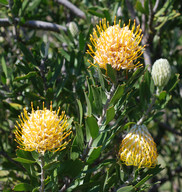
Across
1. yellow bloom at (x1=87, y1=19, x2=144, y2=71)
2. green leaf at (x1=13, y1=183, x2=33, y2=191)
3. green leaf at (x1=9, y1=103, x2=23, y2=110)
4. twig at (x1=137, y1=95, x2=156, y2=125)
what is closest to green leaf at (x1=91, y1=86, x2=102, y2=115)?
yellow bloom at (x1=87, y1=19, x2=144, y2=71)

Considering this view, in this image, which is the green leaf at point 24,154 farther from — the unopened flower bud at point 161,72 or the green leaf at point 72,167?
the unopened flower bud at point 161,72

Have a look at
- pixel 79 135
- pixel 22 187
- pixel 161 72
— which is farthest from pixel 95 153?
pixel 161 72

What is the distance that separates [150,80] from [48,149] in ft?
2.21

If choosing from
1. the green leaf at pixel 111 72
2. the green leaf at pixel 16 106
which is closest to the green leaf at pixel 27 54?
the green leaf at pixel 16 106

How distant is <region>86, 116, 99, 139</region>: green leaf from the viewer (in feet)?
3.34

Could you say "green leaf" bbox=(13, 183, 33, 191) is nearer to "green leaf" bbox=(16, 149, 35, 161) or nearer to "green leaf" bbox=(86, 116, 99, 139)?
"green leaf" bbox=(16, 149, 35, 161)

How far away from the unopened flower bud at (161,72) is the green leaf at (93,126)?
0.50m

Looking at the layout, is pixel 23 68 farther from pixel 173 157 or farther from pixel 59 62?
pixel 173 157

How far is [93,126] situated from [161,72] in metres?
0.53

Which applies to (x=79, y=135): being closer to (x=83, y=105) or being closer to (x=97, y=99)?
(x=97, y=99)

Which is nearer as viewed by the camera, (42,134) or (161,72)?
(42,134)

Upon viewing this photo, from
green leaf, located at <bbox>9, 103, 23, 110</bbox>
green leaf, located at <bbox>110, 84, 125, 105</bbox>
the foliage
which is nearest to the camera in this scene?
green leaf, located at <bbox>110, 84, 125, 105</bbox>

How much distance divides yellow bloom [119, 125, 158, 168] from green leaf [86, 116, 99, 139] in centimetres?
16

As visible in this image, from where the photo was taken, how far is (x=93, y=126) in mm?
1049
